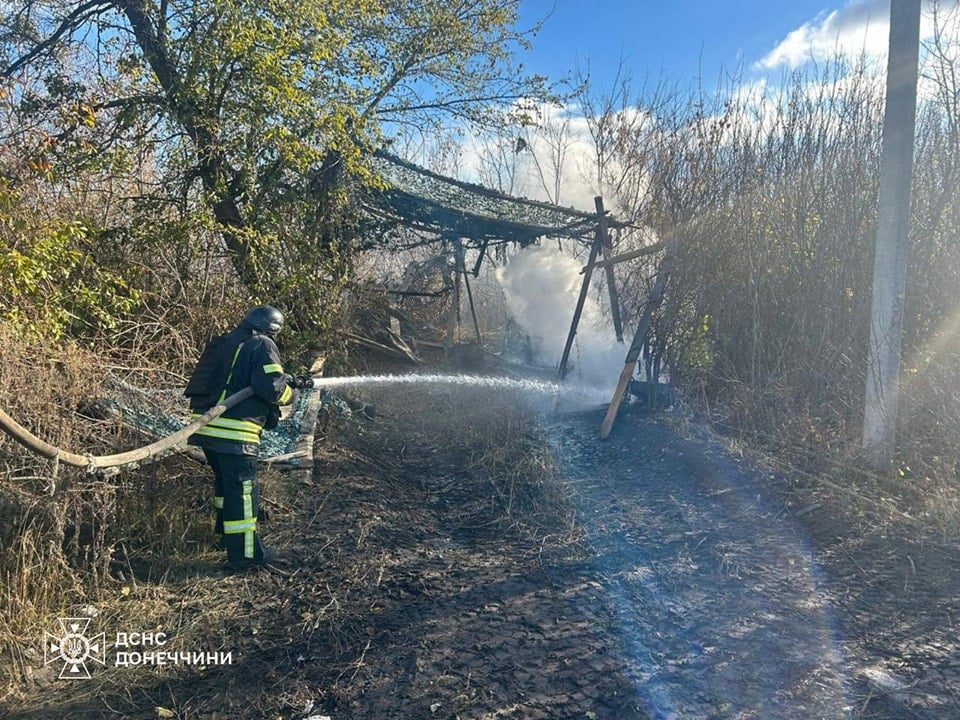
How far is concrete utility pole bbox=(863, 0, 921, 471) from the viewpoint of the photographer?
4555 millimetres

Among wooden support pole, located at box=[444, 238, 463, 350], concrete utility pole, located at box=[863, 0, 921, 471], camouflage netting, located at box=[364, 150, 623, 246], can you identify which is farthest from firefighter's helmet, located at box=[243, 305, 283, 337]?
wooden support pole, located at box=[444, 238, 463, 350]

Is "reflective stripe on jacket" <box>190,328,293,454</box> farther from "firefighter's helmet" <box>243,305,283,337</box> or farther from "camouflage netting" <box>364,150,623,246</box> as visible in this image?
"camouflage netting" <box>364,150,623,246</box>

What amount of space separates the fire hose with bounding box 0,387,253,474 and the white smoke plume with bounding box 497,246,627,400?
27.0ft

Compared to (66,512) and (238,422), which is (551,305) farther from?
(66,512)

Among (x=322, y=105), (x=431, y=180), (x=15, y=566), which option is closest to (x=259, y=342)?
(x=15, y=566)

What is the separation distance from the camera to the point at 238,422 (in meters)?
3.67

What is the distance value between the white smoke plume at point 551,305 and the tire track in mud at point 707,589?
20.0 ft

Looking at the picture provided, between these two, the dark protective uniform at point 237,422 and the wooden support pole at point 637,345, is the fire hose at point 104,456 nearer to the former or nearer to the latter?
the dark protective uniform at point 237,422

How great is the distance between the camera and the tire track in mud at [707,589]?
2514mm

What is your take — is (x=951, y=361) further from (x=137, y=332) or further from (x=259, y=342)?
(x=137, y=332)

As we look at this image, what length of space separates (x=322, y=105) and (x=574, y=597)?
502 cm

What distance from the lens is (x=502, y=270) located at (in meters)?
14.6

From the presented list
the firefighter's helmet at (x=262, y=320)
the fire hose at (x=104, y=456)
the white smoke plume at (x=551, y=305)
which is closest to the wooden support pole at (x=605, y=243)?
the white smoke plume at (x=551, y=305)

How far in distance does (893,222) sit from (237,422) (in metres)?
5.16
